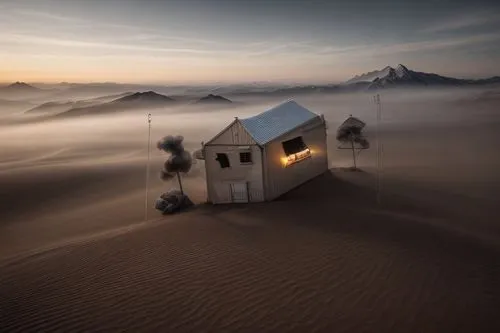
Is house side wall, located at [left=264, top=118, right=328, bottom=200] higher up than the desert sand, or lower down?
higher up

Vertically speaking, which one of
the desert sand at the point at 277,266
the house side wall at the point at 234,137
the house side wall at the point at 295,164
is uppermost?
the house side wall at the point at 234,137

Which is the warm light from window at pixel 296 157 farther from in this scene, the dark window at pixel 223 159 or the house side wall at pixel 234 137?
the dark window at pixel 223 159

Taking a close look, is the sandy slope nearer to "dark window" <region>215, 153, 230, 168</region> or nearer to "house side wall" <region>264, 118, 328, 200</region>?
"house side wall" <region>264, 118, 328, 200</region>

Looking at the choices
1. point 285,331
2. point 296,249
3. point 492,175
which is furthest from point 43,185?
point 492,175

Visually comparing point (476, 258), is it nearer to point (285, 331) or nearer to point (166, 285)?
point (285, 331)

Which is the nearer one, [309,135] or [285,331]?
[285,331]

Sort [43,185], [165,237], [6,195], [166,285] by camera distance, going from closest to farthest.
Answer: [166,285] < [165,237] < [6,195] < [43,185]

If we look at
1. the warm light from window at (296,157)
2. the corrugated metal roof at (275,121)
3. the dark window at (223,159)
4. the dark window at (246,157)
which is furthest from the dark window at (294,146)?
the dark window at (223,159)

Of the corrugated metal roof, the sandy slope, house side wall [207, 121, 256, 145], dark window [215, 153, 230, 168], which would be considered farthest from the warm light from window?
the sandy slope
